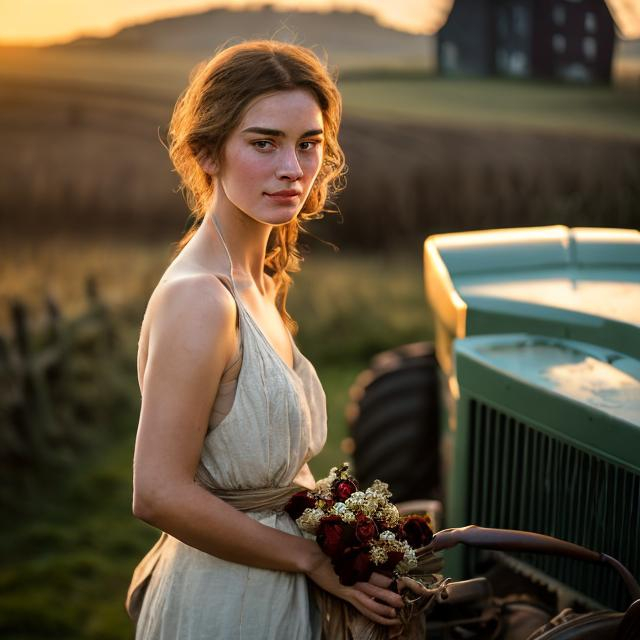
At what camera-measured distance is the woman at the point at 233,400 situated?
163 cm

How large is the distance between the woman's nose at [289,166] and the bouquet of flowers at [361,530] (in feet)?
2.00

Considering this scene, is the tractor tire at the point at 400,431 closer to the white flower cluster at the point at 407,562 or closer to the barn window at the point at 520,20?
the white flower cluster at the point at 407,562

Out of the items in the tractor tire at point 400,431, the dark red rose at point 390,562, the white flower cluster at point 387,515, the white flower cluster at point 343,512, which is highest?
the white flower cluster at point 343,512

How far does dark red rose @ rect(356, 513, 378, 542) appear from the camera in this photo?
1675 mm

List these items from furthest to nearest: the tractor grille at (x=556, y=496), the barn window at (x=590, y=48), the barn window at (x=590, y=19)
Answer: the barn window at (x=590, y=48)
the barn window at (x=590, y=19)
the tractor grille at (x=556, y=496)

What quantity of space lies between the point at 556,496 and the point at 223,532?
947 mm

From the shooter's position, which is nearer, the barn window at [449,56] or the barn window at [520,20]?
the barn window at [520,20]

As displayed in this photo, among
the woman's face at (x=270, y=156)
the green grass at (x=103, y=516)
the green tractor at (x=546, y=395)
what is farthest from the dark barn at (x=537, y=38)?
the woman's face at (x=270, y=156)

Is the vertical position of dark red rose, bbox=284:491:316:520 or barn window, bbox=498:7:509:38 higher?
barn window, bbox=498:7:509:38

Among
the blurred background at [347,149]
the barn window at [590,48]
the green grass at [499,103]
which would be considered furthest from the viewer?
the green grass at [499,103]

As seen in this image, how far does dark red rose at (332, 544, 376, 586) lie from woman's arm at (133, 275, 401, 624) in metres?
0.04

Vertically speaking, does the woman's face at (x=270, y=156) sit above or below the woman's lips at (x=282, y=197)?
above

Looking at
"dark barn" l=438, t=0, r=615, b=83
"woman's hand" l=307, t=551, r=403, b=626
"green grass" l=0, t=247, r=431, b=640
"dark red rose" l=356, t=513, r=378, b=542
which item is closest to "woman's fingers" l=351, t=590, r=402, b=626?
"woman's hand" l=307, t=551, r=403, b=626

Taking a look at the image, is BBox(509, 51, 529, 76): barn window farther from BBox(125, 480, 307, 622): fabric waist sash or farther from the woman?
BBox(125, 480, 307, 622): fabric waist sash
